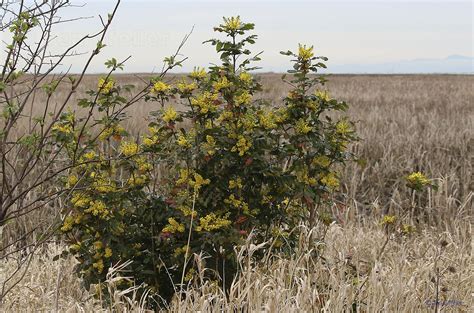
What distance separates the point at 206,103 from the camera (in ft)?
→ 9.38

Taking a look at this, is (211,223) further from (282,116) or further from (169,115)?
(282,116)

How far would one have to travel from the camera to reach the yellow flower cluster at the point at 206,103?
283 cm

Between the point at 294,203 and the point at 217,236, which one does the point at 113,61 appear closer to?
the point at 217,236

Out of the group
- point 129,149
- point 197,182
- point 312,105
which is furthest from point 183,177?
point 312,105

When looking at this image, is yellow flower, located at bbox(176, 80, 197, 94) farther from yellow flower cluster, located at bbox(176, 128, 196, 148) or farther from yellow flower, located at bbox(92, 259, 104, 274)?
yellow flower, located at bbox(92, 259, 104, 274)

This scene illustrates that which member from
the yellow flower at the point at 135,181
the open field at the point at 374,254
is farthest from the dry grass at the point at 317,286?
the yellow flower at the point at 135,181

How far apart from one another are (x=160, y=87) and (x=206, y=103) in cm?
24

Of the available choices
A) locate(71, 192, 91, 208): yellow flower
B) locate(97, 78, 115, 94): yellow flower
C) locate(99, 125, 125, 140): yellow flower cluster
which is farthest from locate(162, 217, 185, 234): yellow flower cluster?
locate(97, 78, 115, 94): yellow flower

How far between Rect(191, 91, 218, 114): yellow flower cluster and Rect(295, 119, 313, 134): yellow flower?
44cm

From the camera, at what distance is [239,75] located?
300 cm

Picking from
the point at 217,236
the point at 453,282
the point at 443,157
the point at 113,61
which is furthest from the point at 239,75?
the point at 443,157

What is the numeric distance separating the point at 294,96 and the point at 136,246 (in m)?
1.13

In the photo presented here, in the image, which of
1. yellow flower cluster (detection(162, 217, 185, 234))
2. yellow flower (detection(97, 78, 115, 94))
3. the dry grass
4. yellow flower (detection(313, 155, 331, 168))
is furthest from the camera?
yellow flower (detection(313, 155, 331, 168))

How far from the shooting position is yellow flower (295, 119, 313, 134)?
2.95m
